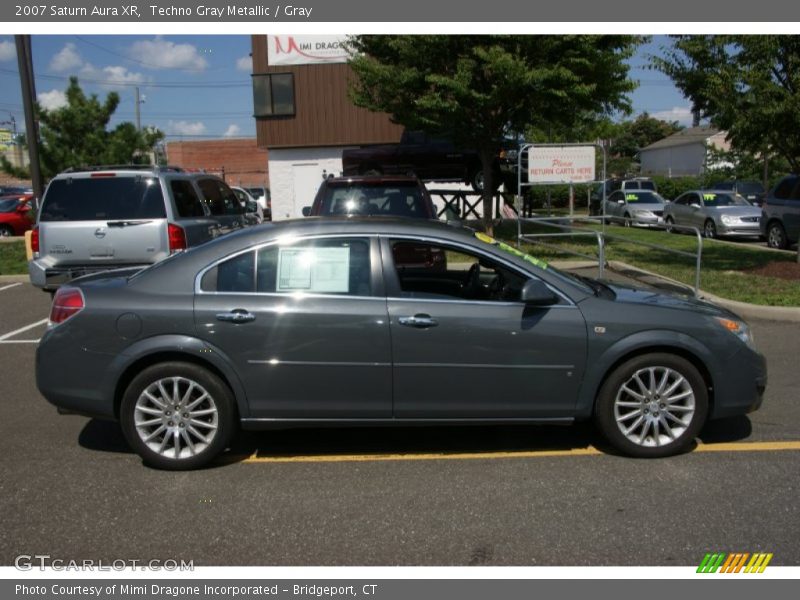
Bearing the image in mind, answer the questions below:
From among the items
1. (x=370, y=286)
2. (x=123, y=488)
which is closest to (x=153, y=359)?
(x=123, y=488)

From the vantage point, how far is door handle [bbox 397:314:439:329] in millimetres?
4398

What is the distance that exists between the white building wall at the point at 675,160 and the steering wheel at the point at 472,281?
51.3 meters

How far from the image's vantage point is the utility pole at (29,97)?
14.5 m

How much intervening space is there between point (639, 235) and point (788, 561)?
17276 millimetres

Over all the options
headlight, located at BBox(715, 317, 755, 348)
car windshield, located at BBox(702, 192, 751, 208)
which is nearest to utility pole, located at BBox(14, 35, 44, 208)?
headlight, located at BBox(715, 317, 755, 348)

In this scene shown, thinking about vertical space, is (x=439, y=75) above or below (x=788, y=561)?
above

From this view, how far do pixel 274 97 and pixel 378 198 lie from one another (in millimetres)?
22600

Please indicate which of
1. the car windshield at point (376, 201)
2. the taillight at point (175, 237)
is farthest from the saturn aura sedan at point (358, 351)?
the taillight at point (175, 237)

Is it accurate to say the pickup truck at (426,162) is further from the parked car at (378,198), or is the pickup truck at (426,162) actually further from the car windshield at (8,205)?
the car windshield at (8,205)

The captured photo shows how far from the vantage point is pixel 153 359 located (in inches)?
175

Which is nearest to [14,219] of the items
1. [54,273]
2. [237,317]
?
[54,273]

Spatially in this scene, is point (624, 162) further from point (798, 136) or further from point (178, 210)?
point (178, 210)

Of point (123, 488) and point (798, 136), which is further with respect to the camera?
point (798, 136)

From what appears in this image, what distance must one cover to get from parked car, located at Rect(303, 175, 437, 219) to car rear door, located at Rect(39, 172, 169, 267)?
6.51 feet
